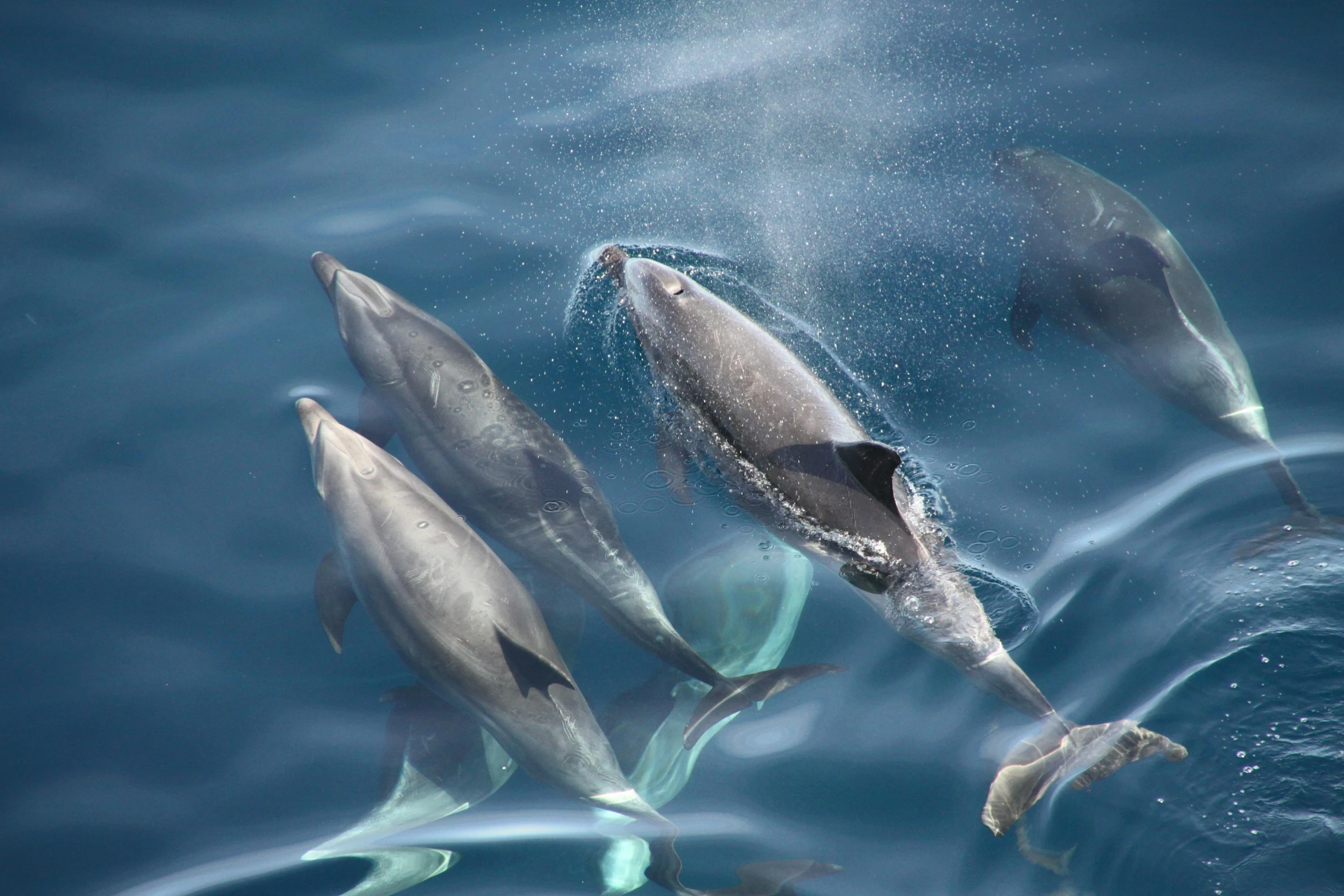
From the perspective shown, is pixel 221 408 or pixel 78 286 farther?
pixel 78 286

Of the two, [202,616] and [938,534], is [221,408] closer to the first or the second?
[202,616]

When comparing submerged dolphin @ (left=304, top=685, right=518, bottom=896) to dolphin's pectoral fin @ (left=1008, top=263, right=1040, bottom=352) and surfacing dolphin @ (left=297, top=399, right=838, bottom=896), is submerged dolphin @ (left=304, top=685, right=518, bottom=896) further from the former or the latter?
dolphin's pectoral fin @ (left=1008, top=263, right=1040, bottom=352)

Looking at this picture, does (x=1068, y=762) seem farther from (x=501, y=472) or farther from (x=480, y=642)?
(x=501, y=472)

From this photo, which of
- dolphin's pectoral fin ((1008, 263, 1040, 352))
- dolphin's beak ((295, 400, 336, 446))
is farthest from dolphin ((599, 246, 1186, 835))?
dolphin's beak ((295, 400, 336, 446))

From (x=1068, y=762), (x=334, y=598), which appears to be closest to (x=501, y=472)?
(x=334, y=598)

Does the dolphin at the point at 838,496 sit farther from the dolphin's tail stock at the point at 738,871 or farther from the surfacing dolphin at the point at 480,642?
the surfacing dolphin at the point at 480,642

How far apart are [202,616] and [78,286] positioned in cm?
346

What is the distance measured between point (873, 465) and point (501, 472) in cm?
248

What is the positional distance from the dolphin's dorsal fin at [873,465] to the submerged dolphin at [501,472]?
1181 mm

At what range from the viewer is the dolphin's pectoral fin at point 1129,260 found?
6.38m

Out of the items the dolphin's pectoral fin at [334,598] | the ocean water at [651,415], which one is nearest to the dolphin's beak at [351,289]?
the ocean water at [651,415]

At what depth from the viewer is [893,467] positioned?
4.72m

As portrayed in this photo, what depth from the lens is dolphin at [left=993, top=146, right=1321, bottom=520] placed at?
590cm

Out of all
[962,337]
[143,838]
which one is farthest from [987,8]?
[143,838]
